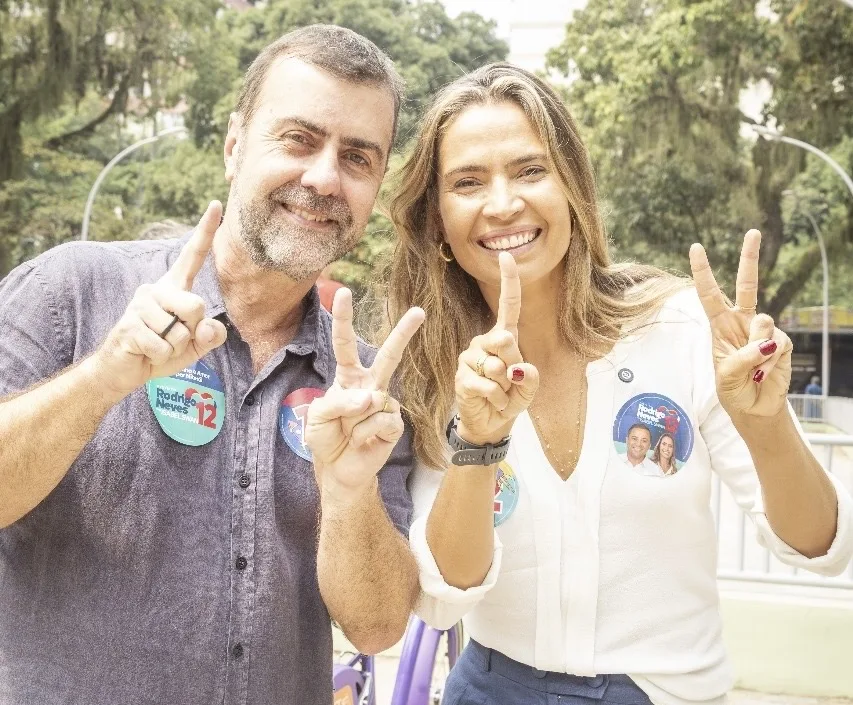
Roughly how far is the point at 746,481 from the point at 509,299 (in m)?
0.77

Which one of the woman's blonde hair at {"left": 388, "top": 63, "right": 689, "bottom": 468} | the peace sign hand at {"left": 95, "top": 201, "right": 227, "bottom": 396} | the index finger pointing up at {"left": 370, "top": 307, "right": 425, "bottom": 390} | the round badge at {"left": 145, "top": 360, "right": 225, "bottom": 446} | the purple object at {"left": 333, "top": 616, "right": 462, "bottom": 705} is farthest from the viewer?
the purple object at {"left": 333, "top": 616, "right": 462, "bottom": 705}

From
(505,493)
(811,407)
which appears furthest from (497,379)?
(811,407)

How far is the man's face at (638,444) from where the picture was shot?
210 cm

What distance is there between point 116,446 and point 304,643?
66 centimetres

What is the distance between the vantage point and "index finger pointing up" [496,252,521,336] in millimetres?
1848

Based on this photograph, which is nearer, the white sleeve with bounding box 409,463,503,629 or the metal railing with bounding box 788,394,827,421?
the white sleeve with bounding box 409,463,503,629

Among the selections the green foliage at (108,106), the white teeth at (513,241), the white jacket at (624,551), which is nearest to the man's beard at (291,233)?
the white teeth at (513,241)

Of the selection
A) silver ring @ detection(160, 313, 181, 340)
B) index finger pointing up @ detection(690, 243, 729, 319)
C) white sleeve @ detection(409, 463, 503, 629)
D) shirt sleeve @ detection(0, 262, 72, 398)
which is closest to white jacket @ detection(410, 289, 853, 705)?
white sleeve @ detection(409, 463, 503, 629)

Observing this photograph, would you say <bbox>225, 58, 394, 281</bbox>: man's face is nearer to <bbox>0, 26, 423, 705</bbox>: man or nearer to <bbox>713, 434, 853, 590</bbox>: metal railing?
<bbox>0, 26, 423, 705</bbox>: man

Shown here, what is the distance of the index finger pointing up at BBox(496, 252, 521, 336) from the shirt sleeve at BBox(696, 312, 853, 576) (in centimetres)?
60

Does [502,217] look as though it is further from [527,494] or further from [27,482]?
→ [27,482]

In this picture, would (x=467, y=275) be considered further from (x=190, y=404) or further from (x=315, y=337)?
(x=190, y=404)

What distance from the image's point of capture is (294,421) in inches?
82.5

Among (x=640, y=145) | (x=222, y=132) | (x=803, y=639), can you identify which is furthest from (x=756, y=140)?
(x=803, y=639)
